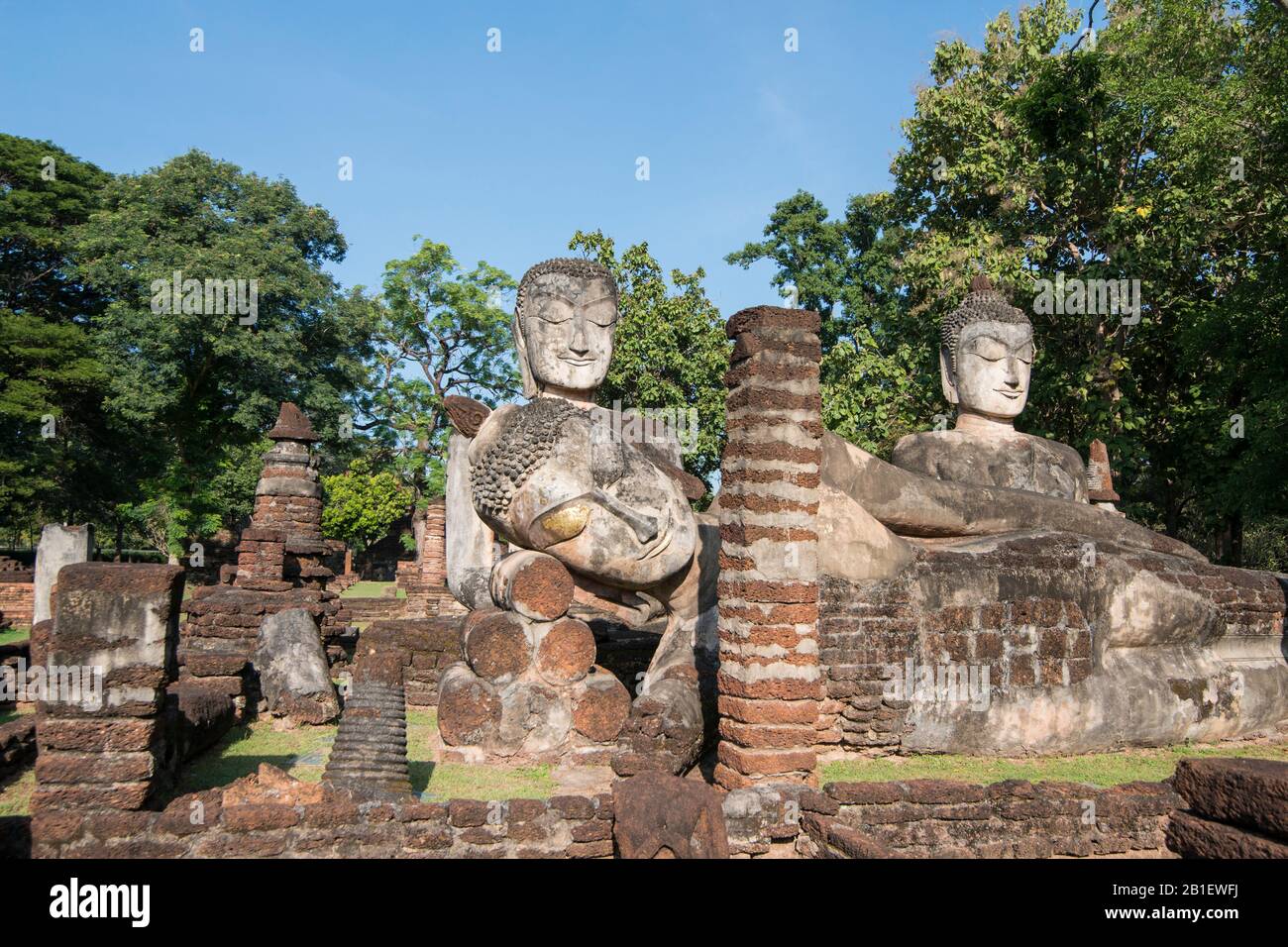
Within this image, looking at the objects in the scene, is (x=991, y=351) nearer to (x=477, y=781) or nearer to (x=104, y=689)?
(x=477, y=781)

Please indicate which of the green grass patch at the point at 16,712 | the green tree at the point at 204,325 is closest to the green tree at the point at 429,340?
the green tree at the point at 204,325

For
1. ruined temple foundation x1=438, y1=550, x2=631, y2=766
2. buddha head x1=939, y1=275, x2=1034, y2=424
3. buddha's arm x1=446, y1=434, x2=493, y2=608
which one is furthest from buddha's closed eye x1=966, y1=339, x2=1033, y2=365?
buddha's arm x1=446, y1=434, x2=493, y2=608

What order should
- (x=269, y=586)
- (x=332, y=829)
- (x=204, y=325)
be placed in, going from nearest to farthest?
(x=332, y=829), (x=269, y=586), (x=204, y=325)

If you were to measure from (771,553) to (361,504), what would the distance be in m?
32.1

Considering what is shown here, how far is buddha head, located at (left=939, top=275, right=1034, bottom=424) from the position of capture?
29.3ft

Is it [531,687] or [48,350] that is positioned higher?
[48,350]

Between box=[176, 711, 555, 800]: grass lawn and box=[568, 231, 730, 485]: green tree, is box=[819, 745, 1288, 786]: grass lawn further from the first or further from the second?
box=[568, 231, 730, 485]: green tree

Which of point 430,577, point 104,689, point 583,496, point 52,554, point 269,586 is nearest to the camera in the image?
point 104,689

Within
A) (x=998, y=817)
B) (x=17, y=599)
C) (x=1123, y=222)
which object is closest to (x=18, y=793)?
(x=998, y=817)

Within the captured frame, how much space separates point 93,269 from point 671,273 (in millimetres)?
15787

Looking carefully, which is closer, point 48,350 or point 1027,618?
point 1027,618

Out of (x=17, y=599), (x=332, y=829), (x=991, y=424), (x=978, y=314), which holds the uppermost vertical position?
(x=978, y=314)

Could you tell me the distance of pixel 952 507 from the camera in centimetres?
782

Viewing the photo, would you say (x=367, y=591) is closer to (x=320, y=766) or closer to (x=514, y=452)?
(x=320, y=766)
